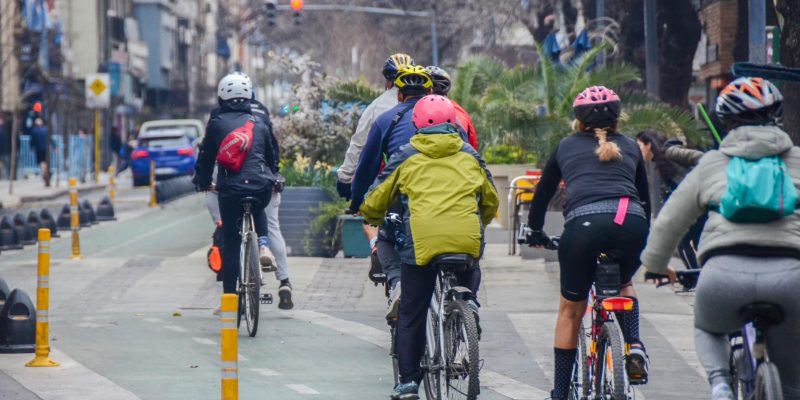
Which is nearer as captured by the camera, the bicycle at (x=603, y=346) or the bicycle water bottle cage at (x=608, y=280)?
the bicycle at (x=603, y=346)

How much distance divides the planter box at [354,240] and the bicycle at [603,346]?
10215mm

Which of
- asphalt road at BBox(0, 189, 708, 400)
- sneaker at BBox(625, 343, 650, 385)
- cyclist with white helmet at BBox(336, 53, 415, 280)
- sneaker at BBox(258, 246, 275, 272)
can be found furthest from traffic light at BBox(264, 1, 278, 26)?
sneaker at BBox(625, 343, 650, 385)

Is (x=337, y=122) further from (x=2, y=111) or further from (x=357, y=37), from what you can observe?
(x=357, y=37)

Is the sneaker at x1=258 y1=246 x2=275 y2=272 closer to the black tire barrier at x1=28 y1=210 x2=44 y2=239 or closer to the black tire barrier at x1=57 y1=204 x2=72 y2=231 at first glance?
the black tire barrier at x1=28 y1=210 x2=44 y2=239

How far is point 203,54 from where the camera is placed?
110 metres

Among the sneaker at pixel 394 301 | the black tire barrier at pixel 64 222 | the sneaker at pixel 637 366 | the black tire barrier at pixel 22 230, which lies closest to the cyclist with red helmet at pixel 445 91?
the sneaker at pixel 394 301

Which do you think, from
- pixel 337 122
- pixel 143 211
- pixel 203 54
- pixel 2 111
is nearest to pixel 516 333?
pixel 337 122

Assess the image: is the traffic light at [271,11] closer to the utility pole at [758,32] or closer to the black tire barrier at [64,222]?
the black tire barrier at [64,222]

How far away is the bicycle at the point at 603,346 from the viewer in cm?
707

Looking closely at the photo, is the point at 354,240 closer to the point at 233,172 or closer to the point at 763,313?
the point at 233,172

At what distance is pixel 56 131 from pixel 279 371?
4968 cm

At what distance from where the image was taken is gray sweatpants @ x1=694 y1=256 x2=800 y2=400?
581 centimetres

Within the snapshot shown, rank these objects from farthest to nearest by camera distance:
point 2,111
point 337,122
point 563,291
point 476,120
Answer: point 2,111 → point 476,120 → point 337,122 → point 563,291

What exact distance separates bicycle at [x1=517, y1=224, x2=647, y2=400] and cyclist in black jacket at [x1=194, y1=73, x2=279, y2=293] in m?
4.38
